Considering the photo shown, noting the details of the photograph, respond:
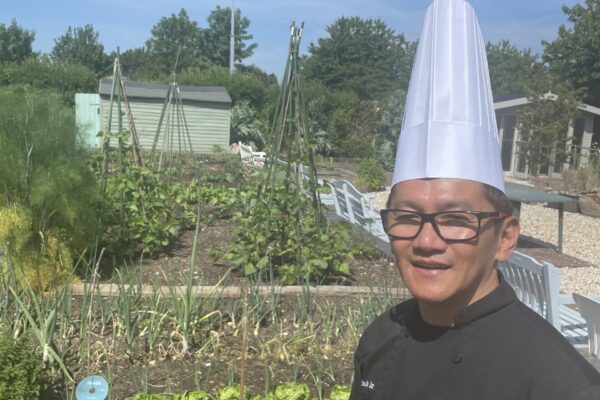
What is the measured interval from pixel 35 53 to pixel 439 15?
5259cm

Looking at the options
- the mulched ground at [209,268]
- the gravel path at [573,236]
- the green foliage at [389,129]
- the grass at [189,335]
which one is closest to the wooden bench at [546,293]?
the mulched ground at [209,268]

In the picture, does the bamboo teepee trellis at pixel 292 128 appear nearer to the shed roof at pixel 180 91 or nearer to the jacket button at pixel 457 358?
the jacket button at pixel 457 358

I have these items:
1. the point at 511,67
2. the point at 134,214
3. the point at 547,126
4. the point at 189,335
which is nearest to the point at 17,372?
the point at 189,335

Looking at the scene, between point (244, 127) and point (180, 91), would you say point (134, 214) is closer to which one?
point (180, 91)

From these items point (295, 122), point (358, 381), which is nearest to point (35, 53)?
point (295, 122)

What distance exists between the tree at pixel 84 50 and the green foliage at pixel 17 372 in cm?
4921

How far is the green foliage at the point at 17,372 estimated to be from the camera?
8.92 ft

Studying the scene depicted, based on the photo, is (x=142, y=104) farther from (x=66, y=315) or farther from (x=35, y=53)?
(x=35, y=53)

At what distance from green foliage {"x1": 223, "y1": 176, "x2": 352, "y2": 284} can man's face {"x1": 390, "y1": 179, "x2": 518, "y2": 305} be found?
140 inches

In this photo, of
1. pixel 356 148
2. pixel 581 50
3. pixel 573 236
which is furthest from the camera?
pixel 581 50

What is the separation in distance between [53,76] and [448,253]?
1144 inches

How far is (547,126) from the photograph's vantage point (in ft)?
64.2

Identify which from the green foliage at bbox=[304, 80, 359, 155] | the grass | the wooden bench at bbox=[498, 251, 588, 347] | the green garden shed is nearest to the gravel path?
the wooden bench at bbox=[498, 251, 588, 347]

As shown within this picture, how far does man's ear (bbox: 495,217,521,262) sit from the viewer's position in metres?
1.36
